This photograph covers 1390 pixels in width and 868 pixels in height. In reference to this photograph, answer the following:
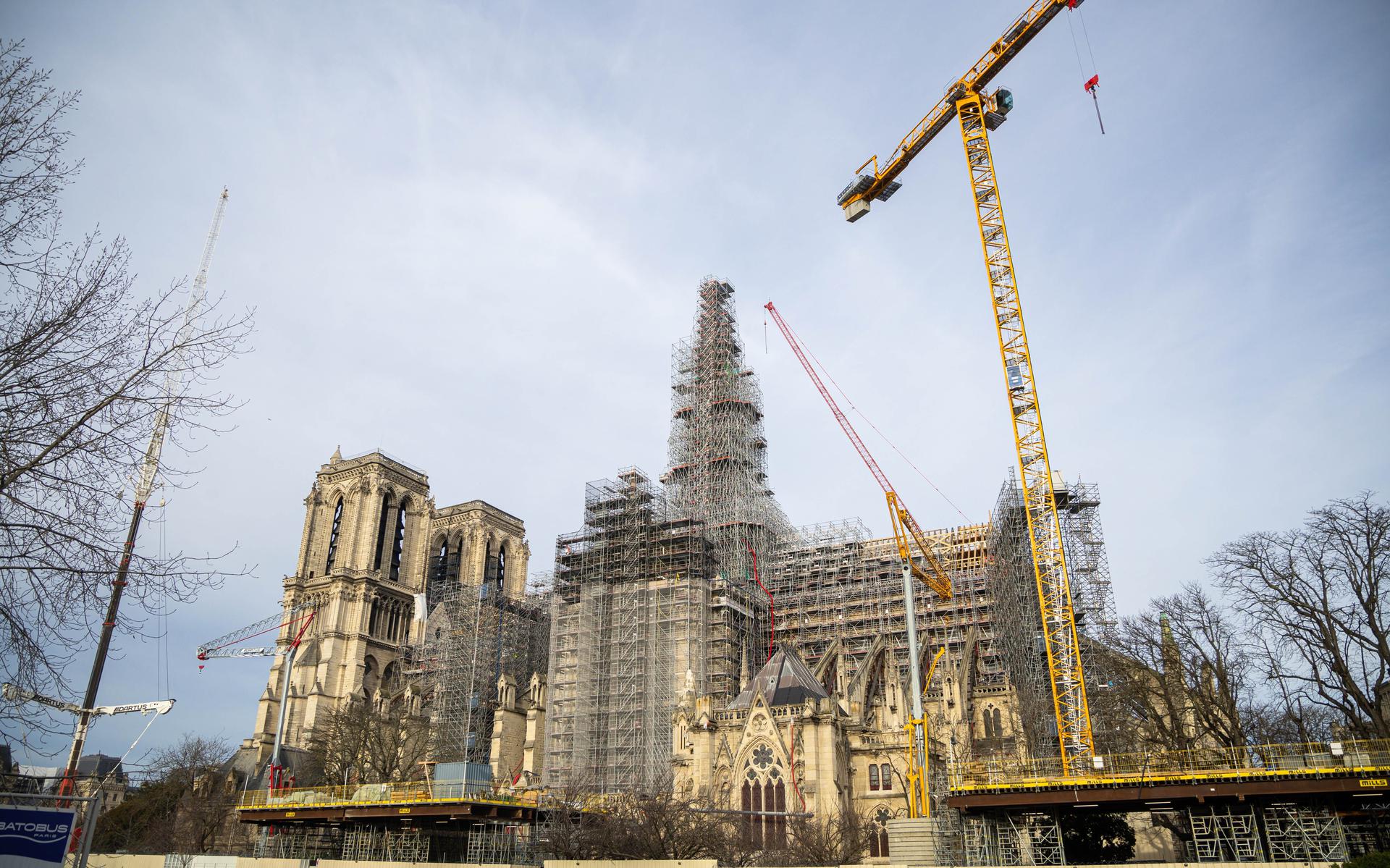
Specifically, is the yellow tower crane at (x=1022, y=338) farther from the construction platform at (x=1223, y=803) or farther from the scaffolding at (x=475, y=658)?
the scaffolding at (x=475, y=658)

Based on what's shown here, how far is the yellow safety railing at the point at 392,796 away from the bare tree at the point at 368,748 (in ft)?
14.8

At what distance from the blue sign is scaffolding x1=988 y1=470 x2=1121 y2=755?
147 feet

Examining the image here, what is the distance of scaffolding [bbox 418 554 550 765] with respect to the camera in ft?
233

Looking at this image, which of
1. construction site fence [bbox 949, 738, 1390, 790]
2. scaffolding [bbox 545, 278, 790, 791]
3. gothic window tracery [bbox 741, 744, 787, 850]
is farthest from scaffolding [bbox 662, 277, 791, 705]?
construction site fence [bbox 949, 738, 1390, 790]

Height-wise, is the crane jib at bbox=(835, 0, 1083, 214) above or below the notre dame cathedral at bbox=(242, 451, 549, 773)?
above

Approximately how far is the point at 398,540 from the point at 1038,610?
65.9m

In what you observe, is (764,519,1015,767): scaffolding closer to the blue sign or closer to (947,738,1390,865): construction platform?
(947,738,1390,865): construction platform

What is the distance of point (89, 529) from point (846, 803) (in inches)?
1613

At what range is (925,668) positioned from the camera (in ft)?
192

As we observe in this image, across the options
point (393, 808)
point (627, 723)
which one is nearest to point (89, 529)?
point (393, 808)

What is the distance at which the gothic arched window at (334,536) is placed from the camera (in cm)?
9306

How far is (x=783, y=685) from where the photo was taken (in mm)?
50812

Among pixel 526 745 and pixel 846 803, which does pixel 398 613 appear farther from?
pixel 846 803

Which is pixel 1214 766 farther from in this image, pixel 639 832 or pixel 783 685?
pixel 783 685
